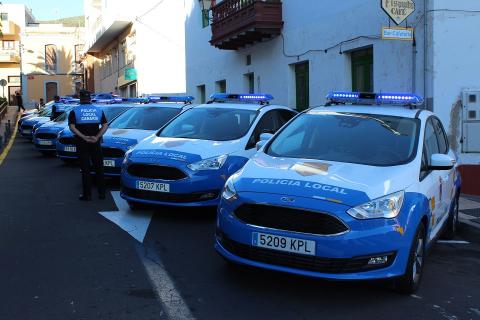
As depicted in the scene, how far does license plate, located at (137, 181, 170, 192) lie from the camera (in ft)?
23.2

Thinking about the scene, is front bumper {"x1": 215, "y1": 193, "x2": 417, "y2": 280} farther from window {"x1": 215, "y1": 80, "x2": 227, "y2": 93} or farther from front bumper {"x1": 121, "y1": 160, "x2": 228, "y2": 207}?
window {"x1": 215, "y1": 80, "x2": 227, "y2": 93}

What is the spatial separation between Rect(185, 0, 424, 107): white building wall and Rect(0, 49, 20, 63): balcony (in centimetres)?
4031

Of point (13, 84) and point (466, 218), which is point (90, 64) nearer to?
point (13, 84)

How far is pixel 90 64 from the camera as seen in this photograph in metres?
49.6

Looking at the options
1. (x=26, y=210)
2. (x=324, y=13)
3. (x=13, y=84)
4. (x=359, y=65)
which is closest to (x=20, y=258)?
(x=26, y=210)

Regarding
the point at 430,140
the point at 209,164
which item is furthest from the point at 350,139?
the point at 209,164

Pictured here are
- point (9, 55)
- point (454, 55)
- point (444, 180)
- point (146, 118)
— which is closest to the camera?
point (444, 180)

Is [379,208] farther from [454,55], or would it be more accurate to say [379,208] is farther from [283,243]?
[454,55]

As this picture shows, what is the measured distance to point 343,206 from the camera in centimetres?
427

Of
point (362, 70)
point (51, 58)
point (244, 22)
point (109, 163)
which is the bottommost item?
point (109, 163)

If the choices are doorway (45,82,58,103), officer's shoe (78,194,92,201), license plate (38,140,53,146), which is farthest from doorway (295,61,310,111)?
doorway (45,82,58,103)

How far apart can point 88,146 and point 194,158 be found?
2380mm

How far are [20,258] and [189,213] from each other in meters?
2.65

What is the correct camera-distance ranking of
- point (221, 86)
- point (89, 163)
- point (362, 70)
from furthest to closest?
point (221, 86) → point (362, 70) → point (89, 163)
